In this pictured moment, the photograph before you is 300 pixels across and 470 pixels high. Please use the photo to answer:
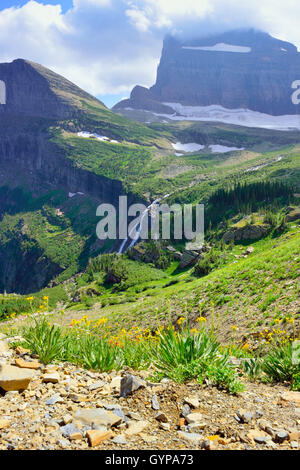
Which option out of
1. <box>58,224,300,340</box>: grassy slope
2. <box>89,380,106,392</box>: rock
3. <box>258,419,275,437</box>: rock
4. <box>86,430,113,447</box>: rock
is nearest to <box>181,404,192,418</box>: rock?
<box>258,419,275,437</box>: rock

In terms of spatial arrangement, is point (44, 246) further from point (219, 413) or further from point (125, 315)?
point (219, 413)

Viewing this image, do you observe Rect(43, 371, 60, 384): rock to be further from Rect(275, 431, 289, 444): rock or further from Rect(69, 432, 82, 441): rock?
Rect(275, 431, 289, 444): rock

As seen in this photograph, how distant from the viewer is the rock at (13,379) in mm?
5254

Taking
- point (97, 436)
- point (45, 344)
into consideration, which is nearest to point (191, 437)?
point (97, 436)

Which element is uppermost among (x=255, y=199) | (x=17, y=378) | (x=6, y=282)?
(x=255, y=199)

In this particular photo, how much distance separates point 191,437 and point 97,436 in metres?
1.27

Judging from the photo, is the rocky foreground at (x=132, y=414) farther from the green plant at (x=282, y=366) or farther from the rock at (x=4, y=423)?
the green plant at (x=282, y=366)

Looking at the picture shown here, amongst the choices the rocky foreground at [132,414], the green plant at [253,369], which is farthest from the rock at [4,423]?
the green plant at [253,369]

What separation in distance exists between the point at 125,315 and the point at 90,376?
23.3 m

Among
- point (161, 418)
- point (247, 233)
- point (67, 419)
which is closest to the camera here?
point (67, 419)

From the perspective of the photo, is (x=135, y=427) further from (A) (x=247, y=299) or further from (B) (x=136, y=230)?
(B) (x=136, y=230)

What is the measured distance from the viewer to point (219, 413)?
15.8 ft

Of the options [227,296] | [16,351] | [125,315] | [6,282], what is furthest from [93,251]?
[16,351]

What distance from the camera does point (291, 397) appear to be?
565 cm
